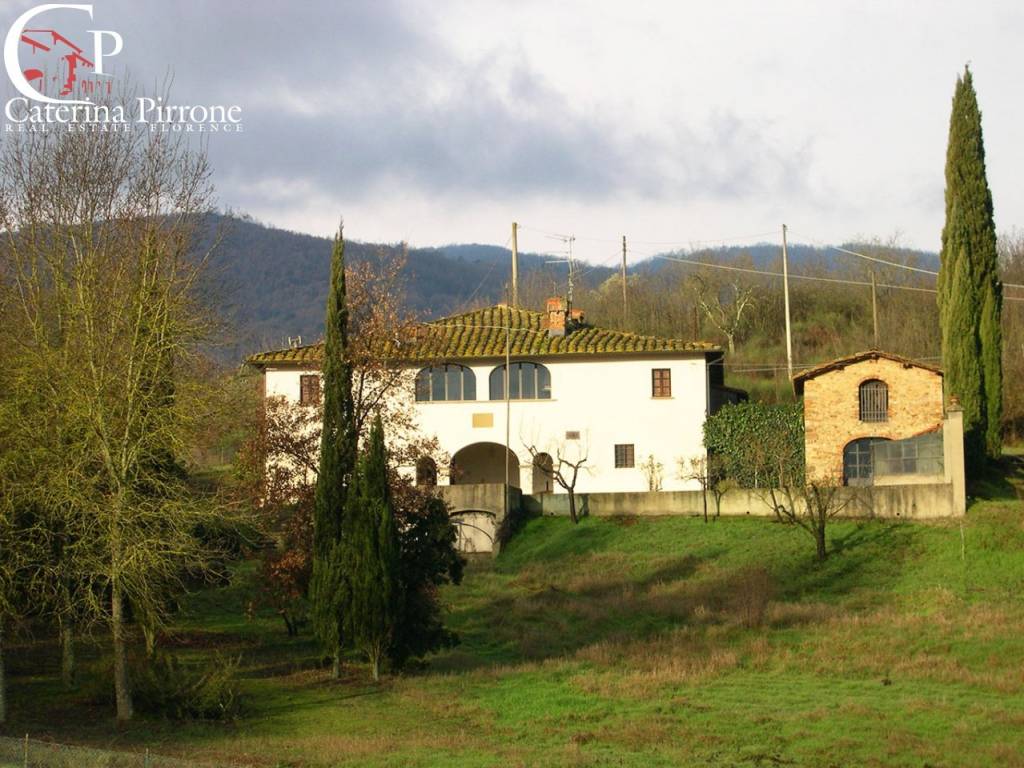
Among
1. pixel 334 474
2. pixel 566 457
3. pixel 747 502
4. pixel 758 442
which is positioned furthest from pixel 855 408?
pixel 334 474

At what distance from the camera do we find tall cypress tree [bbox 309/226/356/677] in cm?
2419

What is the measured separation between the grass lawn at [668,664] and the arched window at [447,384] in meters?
6.29

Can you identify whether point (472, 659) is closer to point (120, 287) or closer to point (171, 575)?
point (171, 575)

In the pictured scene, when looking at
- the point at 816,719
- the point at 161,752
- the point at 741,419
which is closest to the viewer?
the point at 161,752

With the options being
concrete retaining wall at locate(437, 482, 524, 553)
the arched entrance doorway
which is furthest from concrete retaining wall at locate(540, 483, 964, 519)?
the arched entrance doorway

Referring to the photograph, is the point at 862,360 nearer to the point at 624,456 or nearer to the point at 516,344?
the point at 624,456

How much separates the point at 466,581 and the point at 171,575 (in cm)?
1452

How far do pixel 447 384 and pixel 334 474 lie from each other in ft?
59.9

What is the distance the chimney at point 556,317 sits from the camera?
4472 centimetres

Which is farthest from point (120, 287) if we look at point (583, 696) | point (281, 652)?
point (583, 696)

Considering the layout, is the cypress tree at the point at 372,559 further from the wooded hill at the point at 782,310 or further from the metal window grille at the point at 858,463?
the wooded hill at the point at 782,310

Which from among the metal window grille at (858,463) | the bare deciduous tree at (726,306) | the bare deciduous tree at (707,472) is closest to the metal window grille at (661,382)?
the bare deciduous tree at (707,472)

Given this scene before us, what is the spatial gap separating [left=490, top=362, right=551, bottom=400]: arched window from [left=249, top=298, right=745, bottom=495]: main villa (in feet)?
0.11

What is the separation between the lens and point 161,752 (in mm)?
17625
